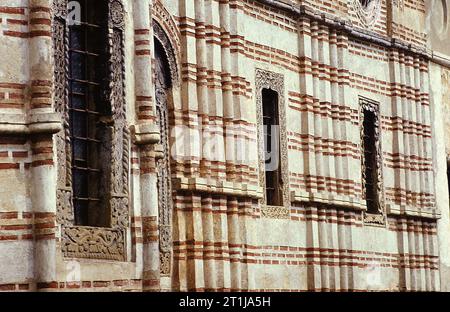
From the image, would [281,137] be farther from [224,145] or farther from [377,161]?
[377,161]

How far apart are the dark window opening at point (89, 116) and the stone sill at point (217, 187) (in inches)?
106

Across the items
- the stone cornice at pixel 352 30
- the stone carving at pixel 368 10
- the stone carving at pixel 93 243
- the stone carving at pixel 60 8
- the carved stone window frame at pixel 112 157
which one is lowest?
the stone carving at pixel 93 243

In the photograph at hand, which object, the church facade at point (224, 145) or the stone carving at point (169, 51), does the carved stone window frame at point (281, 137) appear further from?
the stone carving at point (169, 51)

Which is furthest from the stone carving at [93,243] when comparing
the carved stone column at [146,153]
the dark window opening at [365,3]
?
the dark window opening at [365,3]

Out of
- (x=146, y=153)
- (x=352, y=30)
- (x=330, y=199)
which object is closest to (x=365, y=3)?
(x=352, y=30)

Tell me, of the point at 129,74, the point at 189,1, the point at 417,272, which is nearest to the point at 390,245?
the point at 417,272

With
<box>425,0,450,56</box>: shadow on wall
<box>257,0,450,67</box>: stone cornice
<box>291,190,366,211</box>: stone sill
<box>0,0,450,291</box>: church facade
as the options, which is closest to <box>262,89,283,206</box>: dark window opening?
<box>0,0,450,291</box>: church facade

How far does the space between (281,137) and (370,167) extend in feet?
9.91

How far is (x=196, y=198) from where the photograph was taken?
53.7 ft

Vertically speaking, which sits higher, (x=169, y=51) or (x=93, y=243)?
(x=169, y=51)

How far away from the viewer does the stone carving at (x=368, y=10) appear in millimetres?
21094

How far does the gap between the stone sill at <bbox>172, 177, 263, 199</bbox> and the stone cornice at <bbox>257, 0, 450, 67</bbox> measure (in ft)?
8.76

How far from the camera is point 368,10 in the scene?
2148 centimetres

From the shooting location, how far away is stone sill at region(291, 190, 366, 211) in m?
18.7
